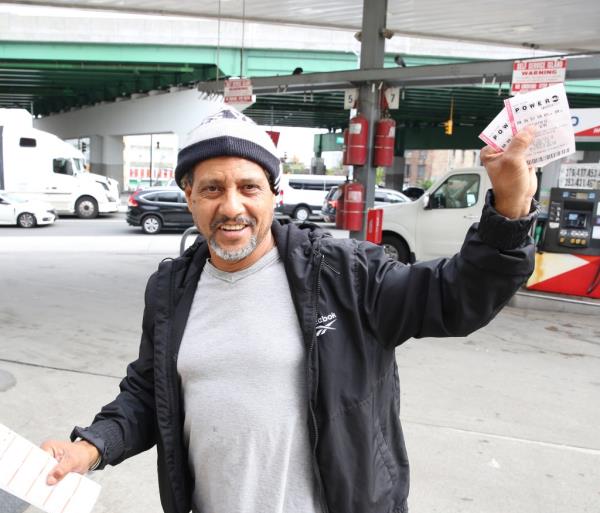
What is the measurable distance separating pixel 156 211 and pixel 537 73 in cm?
1294

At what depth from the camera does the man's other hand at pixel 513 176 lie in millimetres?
1231

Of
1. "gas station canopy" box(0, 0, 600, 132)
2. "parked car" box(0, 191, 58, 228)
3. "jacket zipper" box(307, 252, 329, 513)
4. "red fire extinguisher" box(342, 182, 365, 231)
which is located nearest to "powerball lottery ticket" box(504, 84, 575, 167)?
"jacket zipper" box(307, 252, 329, 513)

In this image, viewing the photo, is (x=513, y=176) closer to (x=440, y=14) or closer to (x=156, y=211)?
(x=440, y=14)

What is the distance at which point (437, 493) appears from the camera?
3238 millimetres

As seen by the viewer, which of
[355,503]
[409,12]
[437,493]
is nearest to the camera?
[355,503]

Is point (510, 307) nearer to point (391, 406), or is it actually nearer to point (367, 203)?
point (367, 203)

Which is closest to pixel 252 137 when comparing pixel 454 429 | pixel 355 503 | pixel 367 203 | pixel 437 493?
pixel 355 503

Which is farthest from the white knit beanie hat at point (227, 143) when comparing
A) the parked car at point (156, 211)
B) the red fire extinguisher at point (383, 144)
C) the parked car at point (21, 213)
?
the parked car at point (21, 213)

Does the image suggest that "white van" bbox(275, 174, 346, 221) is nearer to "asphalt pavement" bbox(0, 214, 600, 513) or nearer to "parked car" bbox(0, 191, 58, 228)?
"parked car" bbox(0, 191, 58, 228)

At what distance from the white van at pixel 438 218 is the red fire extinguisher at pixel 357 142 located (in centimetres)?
236

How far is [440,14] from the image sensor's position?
9.65 m

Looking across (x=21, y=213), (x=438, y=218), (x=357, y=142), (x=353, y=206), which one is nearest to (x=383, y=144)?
(x=357, y=142)

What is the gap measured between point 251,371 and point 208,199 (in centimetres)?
47

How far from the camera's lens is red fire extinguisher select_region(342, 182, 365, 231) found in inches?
333
